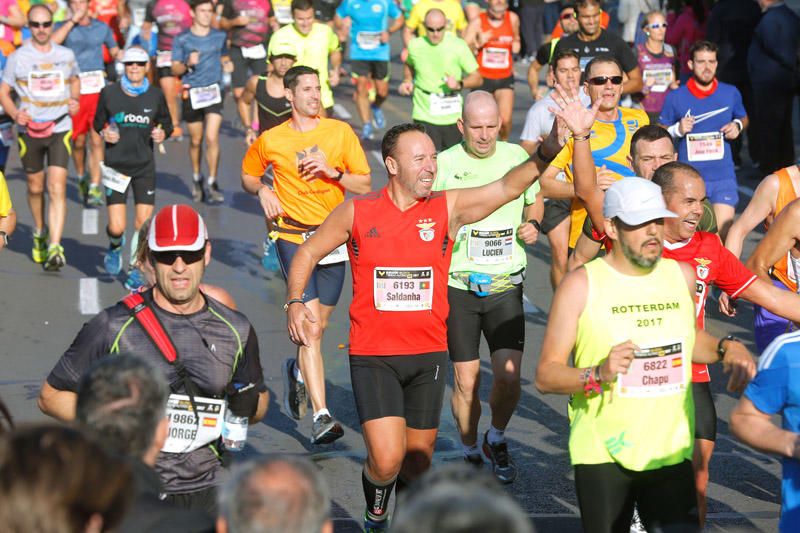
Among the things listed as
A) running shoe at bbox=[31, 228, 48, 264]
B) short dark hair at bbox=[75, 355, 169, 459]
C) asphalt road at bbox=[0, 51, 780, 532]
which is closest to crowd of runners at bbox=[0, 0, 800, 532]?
short dark hair at bbox=[75, 355, 169, 459]

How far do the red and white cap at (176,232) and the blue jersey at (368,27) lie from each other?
45.2 ft

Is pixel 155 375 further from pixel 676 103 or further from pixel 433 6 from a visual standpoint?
pixel 433 6

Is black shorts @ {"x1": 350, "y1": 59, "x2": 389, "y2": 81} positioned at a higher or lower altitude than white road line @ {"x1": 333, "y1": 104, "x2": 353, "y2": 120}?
higher

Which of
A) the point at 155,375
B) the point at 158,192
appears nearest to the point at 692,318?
the point at 155,375

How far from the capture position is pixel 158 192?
50.8 feet

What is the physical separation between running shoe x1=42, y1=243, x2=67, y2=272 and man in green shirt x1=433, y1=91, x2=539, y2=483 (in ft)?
17.9

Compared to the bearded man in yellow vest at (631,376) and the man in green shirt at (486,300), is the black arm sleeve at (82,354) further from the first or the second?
the man in green shirt at (486,300)

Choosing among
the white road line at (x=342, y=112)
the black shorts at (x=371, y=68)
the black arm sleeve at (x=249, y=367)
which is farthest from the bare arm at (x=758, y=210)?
the white road line at (x=342, y=112)

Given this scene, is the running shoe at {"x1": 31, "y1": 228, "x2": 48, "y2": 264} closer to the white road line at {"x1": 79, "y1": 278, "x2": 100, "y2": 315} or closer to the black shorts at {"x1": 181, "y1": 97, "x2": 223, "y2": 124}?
the white road line at {"x1": 79, "y1": 278, "x2": 100, "y2": 315}

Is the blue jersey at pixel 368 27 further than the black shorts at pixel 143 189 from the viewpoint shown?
Yes

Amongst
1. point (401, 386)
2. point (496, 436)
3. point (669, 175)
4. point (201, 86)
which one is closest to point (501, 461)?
point (496, 436)

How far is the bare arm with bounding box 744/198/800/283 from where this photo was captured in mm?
6535

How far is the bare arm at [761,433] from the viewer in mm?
4473

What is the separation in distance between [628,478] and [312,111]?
4230 millimetres
